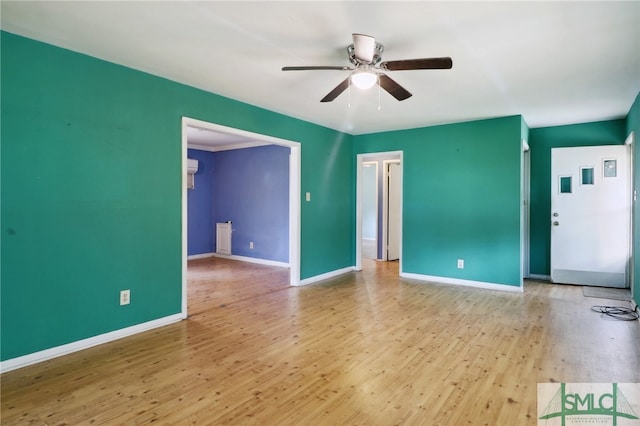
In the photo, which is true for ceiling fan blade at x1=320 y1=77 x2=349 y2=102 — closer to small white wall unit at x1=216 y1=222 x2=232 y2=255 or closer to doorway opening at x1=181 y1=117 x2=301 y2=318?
doorway opening at x1=181 y1=117 x2=301 y2=318

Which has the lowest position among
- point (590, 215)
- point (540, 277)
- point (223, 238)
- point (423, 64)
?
point (540, 277)

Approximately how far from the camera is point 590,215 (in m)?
5.04

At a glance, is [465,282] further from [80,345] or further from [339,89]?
[80,345]

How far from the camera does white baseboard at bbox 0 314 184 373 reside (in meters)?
2.48

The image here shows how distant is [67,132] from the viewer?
9.01 ft

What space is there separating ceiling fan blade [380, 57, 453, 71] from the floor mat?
4075 mm

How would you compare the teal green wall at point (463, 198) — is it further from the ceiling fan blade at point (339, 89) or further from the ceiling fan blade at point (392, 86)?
the ceiling fan blade at point (339, 89)

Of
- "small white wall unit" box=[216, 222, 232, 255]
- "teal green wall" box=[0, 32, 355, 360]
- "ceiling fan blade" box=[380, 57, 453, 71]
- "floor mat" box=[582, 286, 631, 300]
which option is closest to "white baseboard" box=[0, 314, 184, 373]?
"teal green wall" box=[0, 32, 355, 360]

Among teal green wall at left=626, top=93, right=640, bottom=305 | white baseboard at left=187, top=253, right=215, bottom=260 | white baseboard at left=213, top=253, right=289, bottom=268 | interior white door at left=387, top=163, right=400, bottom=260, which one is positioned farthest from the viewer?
white baseboard at left=187, top=253, right=215, bottom=260

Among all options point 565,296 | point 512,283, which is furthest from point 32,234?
point 565,296

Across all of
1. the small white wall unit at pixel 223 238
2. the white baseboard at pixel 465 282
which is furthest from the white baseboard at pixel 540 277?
the small white wall unit at pixel 223 238

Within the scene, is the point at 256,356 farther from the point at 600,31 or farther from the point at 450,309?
the point at 600,31

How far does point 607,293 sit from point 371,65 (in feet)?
15.0

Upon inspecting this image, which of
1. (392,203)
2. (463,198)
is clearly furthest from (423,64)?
(392,203)
